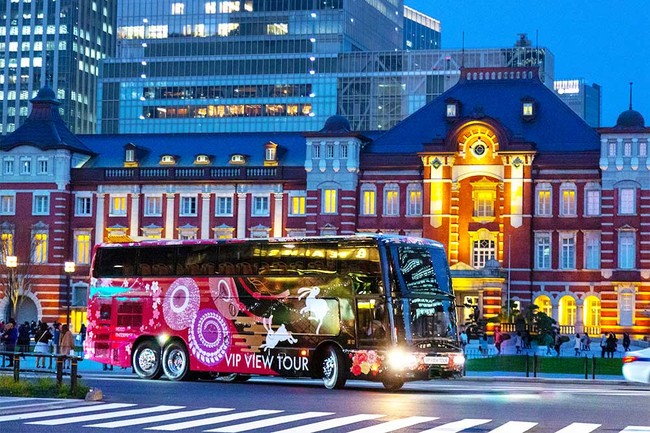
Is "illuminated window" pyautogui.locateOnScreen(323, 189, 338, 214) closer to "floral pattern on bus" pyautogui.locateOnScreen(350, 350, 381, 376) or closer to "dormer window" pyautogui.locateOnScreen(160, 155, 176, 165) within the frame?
"dormer window" pyautogui.locateOnScreen(160, 155, 176, 165)

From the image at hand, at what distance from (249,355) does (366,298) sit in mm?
4305

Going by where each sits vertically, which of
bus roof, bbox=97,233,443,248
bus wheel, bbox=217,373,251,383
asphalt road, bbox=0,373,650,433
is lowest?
bus wheel, bbox=217,373,251,383

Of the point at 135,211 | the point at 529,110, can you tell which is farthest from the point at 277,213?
the point at 529,110

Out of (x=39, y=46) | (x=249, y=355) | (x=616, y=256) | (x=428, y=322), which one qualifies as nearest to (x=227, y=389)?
(x=249, y=355)

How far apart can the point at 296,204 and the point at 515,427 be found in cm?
6506

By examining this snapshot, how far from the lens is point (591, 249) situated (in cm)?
8344

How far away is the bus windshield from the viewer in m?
36.0

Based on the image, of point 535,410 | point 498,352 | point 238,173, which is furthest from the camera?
point 238,173

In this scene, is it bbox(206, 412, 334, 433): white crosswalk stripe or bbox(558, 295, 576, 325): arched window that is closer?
bbox(206, 412, 334, 433): white crosswalk stripe

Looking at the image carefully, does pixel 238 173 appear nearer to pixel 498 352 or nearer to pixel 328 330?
pixel 498 352

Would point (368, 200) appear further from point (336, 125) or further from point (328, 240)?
point (328, 240)

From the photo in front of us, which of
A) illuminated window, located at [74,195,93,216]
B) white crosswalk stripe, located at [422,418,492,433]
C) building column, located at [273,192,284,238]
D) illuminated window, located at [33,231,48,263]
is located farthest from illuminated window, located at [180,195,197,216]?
white crosswalk stripe, located at [422,418,492,433]

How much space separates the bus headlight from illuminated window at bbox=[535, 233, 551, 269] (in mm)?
49672

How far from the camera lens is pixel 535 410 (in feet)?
93.2
